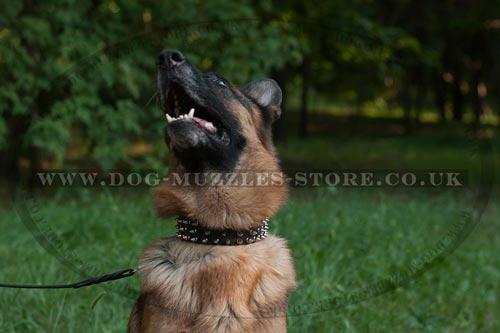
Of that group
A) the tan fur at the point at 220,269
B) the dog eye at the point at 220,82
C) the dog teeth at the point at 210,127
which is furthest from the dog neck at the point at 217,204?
the dog eye at the point at 220,82

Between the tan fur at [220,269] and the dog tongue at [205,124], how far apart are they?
21cm

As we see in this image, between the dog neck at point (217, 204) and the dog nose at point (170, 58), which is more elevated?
the dog nose at point (170, 58)

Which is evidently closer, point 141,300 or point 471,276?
point 141,300

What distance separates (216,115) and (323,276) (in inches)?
94.1

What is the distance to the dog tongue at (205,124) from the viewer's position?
3.11 metres

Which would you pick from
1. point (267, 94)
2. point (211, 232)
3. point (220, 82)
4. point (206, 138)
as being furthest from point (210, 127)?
point (267, 94)

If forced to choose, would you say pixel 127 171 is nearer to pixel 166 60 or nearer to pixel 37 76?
pixel 37 76

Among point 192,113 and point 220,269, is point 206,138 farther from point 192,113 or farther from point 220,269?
point 220,269

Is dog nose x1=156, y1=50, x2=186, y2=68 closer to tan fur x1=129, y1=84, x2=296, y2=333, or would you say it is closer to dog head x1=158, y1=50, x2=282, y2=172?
dog head x1=158, y1=50, x2=282, y2=172

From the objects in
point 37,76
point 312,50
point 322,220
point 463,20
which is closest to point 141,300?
point 322,220

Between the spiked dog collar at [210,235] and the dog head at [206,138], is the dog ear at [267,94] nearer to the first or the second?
the dog head at [206,138]

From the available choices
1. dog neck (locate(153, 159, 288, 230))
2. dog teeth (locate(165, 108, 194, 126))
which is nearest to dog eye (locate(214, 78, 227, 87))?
dog teeth (locate(165, 108, 194, 126))

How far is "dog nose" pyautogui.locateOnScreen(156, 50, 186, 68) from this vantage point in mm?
3070

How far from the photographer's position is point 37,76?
1006 cm
